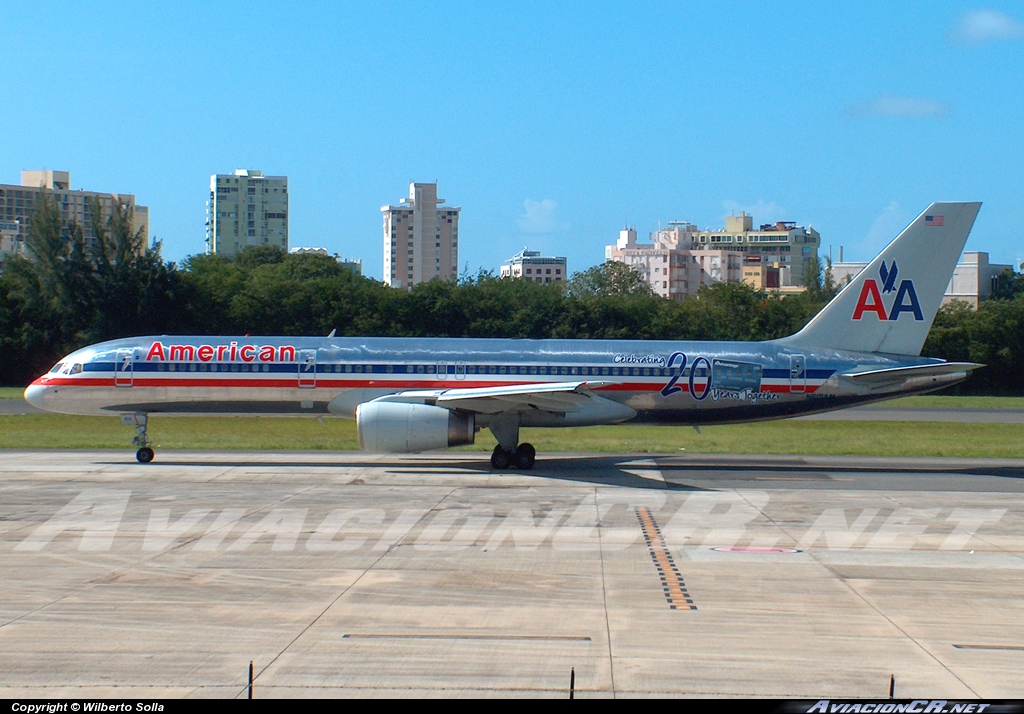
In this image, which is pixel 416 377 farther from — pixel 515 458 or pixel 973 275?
pixel 973 275

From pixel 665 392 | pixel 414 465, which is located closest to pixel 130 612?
pixel 414 465

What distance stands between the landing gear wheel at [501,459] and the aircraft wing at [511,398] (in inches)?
48.6

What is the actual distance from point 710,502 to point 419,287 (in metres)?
52.9

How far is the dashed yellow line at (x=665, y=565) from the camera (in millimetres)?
12805

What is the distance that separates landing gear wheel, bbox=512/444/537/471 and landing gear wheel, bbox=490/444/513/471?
19 cm

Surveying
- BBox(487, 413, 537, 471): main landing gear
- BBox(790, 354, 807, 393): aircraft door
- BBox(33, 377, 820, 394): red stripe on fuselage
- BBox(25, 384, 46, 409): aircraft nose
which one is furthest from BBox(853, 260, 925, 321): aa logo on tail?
BBox(25, 384, 46, 409): aircraft nose

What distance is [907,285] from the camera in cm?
2925

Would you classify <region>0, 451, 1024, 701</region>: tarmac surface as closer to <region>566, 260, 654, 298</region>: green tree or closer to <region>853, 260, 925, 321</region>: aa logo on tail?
<region>853, 260, 925, 321</region>: aa logo on tail

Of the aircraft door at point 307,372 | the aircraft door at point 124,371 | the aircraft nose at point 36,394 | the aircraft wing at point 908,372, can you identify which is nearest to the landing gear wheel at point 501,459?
the aircraft door at point 307,372

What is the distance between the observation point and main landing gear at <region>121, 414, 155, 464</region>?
2814cm

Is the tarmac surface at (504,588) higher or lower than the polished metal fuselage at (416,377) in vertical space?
lower

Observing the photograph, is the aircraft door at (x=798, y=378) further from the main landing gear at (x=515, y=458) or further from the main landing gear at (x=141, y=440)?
the main landing gear at (x=141, y=440)

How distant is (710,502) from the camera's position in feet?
71.7

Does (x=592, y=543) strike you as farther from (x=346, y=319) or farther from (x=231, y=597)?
(x=346, y=319)
